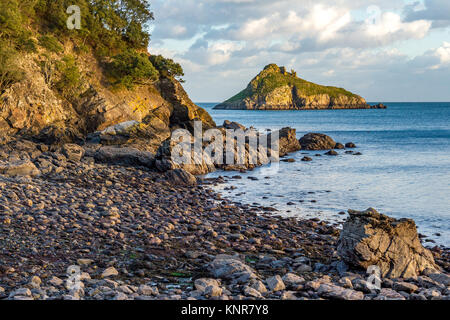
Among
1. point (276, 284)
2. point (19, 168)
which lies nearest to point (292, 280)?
point (276, 284)

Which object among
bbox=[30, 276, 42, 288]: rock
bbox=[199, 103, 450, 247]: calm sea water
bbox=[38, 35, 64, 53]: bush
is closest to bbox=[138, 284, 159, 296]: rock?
bbox=[30, 276, 42, 288]: rock

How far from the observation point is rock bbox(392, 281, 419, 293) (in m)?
8.55

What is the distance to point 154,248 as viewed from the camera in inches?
432

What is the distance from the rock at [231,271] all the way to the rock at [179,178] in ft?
46.1

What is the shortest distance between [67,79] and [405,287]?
127 feet

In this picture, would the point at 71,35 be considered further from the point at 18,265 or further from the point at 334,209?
the point at 18,265

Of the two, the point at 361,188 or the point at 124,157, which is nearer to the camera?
the point at 361,188

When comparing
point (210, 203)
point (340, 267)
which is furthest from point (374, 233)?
point (210, 203)

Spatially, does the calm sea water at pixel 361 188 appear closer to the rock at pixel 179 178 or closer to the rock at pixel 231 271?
the rock at pixel 179 178

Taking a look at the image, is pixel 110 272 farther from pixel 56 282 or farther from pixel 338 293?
pixel 338 293

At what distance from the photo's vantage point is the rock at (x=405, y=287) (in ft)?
28.1

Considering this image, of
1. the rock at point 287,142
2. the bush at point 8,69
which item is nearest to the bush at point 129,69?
the bush at point 8,69

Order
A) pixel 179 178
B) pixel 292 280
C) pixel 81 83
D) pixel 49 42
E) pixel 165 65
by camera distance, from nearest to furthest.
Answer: pixel 292 280 → pixel 179 178 → pixel 49 42 → pixel 81 83 → pixel 165 65

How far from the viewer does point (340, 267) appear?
10.1 metres
